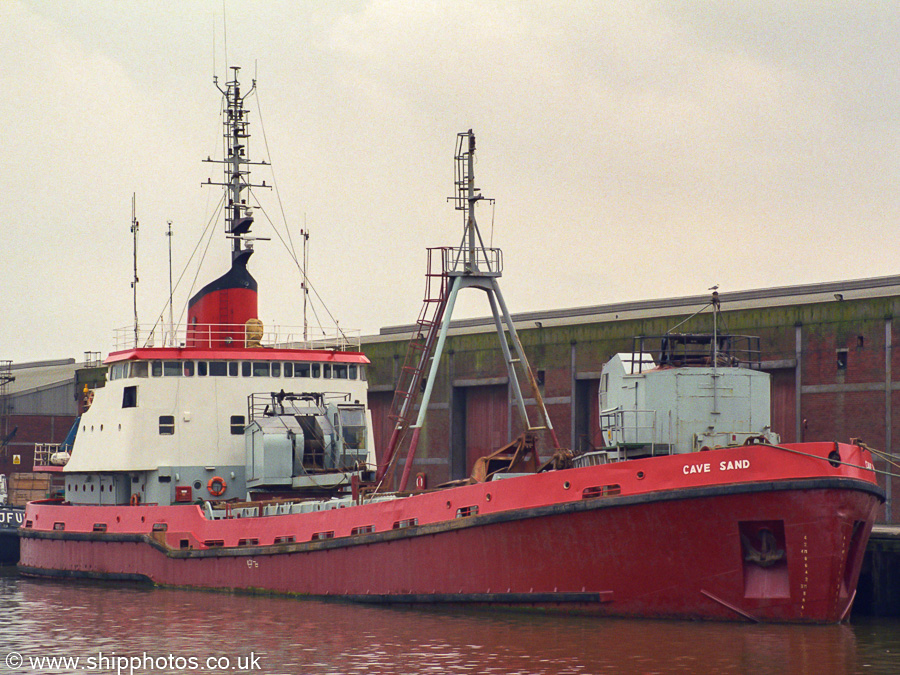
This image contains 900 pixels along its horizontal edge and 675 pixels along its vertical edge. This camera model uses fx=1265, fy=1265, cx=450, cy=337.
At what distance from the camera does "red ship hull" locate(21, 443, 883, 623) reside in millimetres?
18172

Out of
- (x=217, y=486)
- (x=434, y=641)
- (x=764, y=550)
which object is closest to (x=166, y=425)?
(x=217, y=486)

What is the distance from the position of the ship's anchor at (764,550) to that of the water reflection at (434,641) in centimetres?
95

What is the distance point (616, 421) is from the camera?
21.0 m

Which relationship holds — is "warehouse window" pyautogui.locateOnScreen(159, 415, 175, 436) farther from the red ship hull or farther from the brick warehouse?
the brick warehouse

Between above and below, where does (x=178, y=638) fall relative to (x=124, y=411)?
below

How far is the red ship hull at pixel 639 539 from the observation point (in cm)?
1817

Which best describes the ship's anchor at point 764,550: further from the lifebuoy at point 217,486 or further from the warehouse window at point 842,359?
the warehouse window at point 842,359

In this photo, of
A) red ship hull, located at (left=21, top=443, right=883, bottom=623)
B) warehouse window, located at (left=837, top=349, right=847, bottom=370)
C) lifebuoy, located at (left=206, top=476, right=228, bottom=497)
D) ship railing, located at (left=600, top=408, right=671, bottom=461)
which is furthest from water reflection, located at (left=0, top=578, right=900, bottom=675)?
warehouse window, located at (left=837, top=349, right=847, bottom=370)

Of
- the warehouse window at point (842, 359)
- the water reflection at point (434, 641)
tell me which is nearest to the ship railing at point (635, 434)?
the water reflection at point (434, 641)

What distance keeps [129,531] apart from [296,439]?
451cm

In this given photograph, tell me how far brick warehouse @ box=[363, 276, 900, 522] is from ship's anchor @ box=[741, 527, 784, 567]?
17.0ft

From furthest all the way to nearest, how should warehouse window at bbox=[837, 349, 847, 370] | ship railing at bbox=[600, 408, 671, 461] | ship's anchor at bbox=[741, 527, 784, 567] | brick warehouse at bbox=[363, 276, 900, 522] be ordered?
warehouse window at bbox=[837, 349, 847, 370] < brick warehouse at bbox=[363, 276, 900, 522] < ship railing at bbox=[600, 408, 671, 461] < ship's anchor at bbox=[741, 527, 784, 567]

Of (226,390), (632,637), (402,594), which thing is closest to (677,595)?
(632,637)

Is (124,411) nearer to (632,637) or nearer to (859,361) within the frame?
(632,637)
